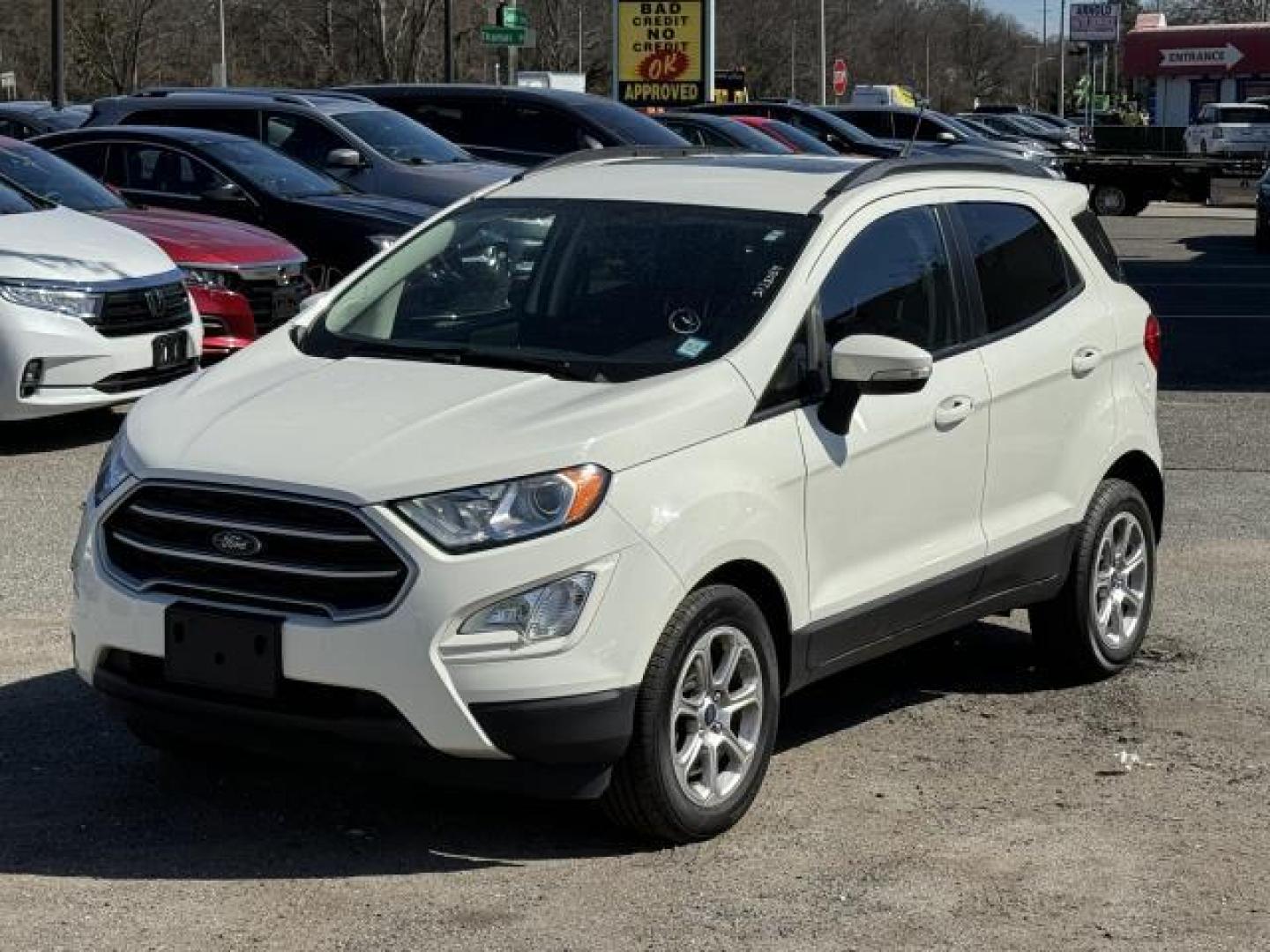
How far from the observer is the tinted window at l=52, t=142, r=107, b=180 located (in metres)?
15.3

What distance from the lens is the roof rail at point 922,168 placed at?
20.2 feet

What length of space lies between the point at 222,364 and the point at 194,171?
373 inches

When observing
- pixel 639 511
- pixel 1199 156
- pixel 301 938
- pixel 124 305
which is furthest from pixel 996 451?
pixel 1199 156

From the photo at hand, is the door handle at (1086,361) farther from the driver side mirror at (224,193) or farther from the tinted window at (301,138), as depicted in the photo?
the tinted window at (301,138)

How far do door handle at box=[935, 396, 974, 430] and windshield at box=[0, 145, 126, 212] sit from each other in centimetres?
782

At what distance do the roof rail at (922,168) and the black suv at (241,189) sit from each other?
8037 millimetres

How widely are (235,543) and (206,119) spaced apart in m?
13.4

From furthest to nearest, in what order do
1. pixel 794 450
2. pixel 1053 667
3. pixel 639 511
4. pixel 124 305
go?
pixel 124 305 < pixel 1053 667 < pixel 794 450 < pixel 639 511

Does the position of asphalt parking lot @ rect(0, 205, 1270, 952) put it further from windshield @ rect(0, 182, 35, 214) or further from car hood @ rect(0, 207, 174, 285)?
windshield @ rect(0, 182, 35, 214)

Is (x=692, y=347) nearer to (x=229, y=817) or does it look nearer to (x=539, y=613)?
(x=539, y=613)

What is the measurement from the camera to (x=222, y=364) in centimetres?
592

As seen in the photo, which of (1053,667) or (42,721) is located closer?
(42,721)

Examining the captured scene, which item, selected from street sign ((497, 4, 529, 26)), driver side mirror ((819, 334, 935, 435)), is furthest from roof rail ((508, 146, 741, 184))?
street sign ((497, 4, 529, 26))

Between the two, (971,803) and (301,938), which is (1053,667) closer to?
(971,803)
